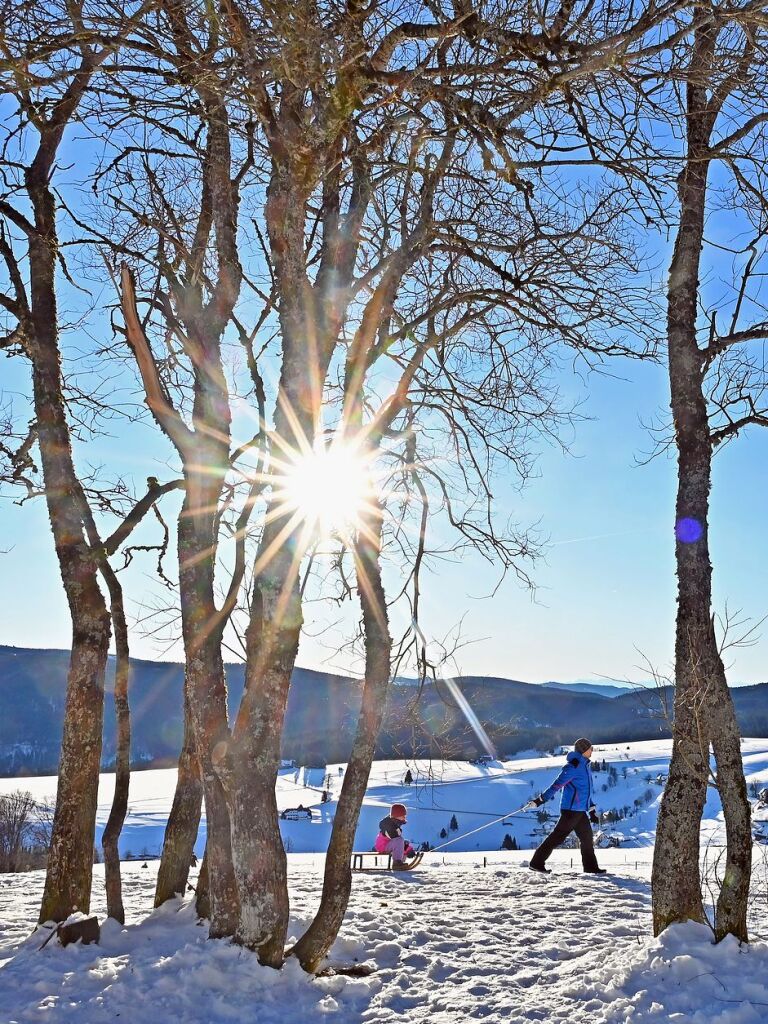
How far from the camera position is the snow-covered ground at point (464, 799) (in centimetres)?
7488

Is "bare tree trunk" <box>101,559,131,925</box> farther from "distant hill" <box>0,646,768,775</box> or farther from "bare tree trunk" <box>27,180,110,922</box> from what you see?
"distant hill" <box>0,646,768,775</box>

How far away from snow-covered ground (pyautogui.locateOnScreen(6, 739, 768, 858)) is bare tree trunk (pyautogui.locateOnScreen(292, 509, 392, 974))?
53.2m

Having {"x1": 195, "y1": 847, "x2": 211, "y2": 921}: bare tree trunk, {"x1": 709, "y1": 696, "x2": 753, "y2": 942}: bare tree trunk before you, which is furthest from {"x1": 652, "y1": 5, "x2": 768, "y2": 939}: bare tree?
{"x1": 195, "y1": 847, "x2": 211, "y2": 921}: bare tree trunk

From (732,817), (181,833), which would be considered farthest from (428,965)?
(181,833)

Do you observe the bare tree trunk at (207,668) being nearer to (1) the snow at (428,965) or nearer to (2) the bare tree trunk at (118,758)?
(1) the snow at (428,965)

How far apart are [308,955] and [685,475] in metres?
3.89

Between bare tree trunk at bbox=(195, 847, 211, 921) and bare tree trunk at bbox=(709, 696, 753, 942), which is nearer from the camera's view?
bare tree trunk at bbox=(709, 696, 753, 942)

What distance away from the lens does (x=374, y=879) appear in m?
9.37

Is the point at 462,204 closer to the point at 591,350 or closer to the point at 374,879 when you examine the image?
the point at 591,350

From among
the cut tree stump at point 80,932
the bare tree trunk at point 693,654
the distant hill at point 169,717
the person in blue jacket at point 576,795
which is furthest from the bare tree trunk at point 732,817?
the distant hill at point 169,717

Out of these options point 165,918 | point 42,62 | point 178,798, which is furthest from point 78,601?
point 42,62

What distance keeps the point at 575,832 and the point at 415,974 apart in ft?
14.1

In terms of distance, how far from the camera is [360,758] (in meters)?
5.08

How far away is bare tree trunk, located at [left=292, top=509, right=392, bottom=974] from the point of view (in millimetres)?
4828
